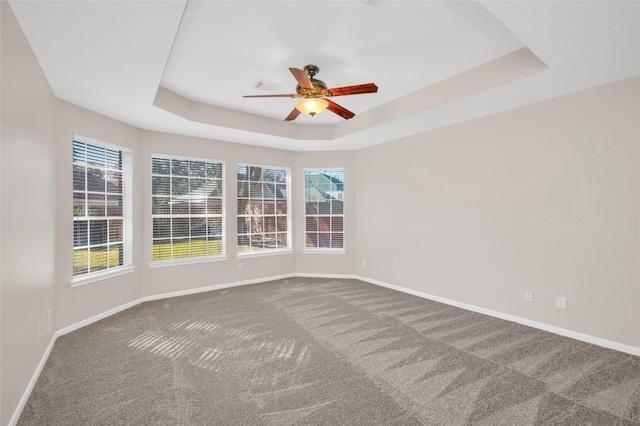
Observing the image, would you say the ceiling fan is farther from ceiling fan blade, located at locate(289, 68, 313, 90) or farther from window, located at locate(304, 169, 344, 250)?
window, located at locate(304, 169, 344, 250)

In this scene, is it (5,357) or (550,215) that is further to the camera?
(550,215)

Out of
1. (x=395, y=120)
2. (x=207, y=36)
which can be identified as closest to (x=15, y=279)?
(x=207, y=36)

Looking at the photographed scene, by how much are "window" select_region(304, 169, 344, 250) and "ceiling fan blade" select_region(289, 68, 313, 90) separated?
3.56 m

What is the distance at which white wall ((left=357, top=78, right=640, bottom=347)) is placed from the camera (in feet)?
9.84

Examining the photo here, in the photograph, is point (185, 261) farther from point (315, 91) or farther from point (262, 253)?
point (315, 91)

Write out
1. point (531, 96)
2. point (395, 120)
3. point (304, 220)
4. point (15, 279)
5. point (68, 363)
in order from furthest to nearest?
1. point (304, 220)
2. point (395, 120)
3. point (531, 96)
4. point (68, 363)
5. point (15, 279)

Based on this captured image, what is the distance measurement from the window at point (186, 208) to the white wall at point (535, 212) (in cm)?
321

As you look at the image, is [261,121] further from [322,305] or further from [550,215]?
[550,215]

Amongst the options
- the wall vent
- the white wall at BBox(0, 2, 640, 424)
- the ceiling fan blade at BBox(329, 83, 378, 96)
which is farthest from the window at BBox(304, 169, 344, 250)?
the ceiling fan blade at BBox(329, 83, 378, 96)

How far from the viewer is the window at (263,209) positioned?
571 centimetres

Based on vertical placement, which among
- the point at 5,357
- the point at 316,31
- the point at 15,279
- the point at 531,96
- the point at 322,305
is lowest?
the point at 322,305

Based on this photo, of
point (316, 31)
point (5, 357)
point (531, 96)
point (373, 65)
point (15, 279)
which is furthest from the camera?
point (531, 96)

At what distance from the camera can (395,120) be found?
4172mm

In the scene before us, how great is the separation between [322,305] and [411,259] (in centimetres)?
175
